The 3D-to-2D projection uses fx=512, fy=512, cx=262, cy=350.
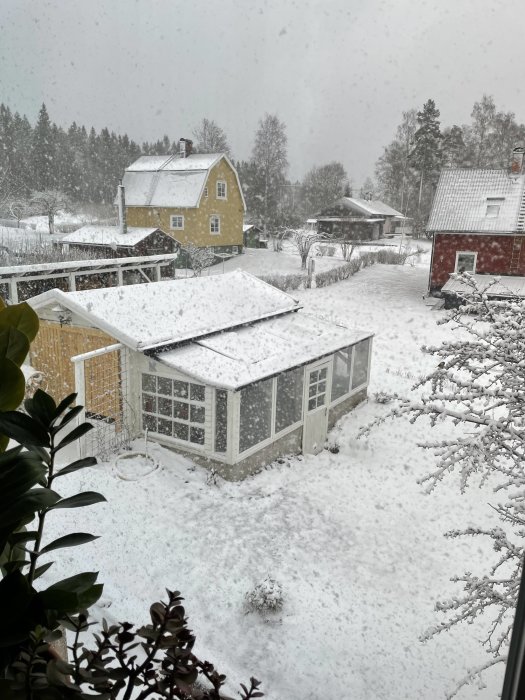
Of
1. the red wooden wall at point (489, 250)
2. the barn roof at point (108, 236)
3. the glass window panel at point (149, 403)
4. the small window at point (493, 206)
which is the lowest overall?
the glass window panel at point (149, 403)

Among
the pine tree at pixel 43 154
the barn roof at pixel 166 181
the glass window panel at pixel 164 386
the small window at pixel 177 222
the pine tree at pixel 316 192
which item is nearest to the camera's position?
the glass window panel at pixel 164 386

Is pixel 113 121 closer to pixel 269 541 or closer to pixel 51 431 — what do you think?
pixel 51 431

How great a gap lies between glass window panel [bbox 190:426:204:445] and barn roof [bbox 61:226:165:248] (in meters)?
7.68

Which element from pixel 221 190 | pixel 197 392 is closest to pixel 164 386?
pixel 197 392

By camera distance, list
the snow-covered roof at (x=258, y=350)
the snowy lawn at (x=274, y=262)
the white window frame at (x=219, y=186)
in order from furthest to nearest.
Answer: the white window frame at (x=219, y=186) < the snowy lawn at (x=274, y=262) < the snow-covered roof at (x=258, y=350)

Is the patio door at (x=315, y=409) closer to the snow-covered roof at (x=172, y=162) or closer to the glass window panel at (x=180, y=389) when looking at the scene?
the glass window panel at (x=180, y=389)

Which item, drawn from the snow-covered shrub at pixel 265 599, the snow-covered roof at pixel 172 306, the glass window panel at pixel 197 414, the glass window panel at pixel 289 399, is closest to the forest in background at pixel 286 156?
the snow-covered roof at pixel 172 306

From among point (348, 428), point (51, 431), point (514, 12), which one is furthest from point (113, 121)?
point (348, 428)

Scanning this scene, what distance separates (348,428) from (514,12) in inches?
179

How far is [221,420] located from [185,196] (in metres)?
9.09

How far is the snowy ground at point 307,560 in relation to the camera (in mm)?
2465

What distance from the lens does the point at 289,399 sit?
15.9 feet

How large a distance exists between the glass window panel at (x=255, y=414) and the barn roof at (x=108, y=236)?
300 inches

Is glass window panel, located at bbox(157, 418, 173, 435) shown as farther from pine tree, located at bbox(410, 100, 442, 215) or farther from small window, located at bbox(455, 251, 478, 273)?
pine tree, located at bbox(410, 100, 442, 215)
